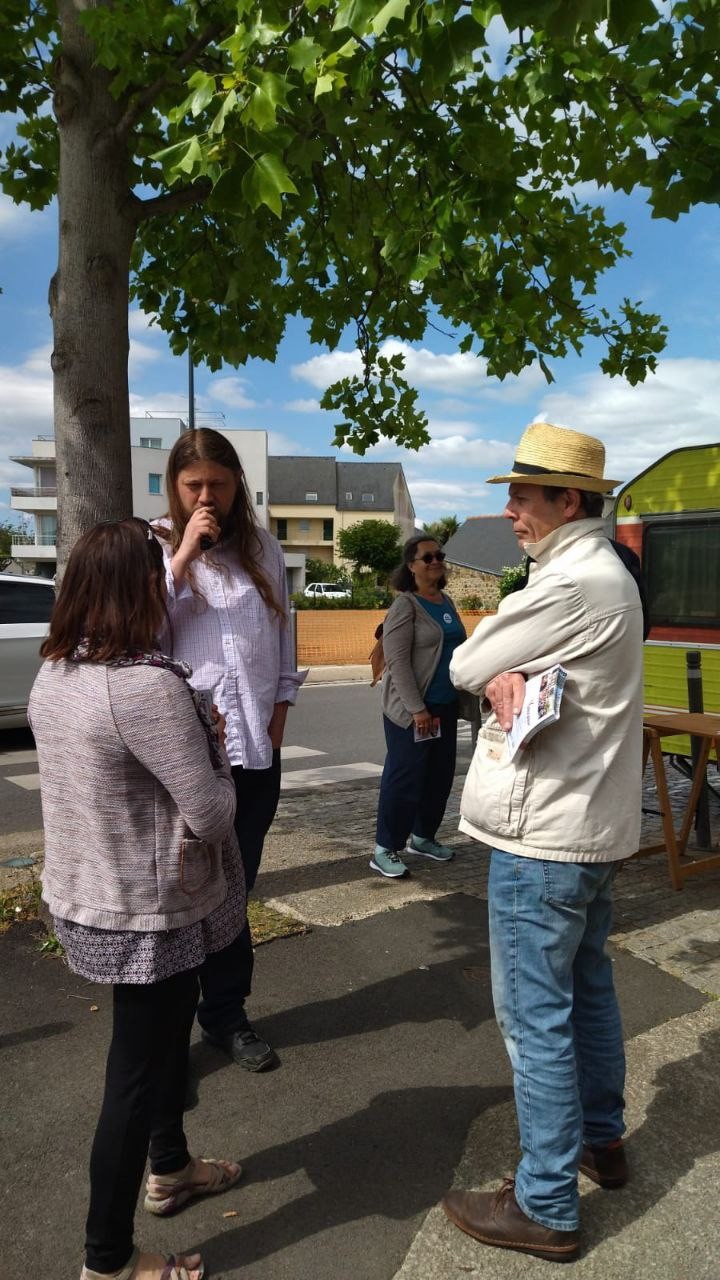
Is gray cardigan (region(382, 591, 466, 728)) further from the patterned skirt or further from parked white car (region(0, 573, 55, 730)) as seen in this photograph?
parked white car (region(0, 573, 55, 730))

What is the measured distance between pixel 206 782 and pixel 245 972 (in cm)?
152

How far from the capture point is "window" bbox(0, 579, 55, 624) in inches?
394

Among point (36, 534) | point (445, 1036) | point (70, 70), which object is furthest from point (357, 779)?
point (36, 534)

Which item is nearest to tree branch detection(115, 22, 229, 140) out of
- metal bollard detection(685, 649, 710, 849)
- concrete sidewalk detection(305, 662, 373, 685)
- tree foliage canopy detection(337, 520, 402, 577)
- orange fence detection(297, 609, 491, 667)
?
metal bollard detection(685, 649, 710, 849)

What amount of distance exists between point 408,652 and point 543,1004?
321cm

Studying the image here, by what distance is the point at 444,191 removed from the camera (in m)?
4.34

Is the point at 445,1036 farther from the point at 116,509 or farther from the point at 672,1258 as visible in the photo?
the point at 116,509

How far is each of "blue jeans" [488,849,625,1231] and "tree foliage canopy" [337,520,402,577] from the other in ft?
202

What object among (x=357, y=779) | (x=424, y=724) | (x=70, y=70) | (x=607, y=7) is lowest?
(x=357, y=779)

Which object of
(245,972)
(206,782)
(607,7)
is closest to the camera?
(206,782)

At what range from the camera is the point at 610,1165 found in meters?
2.56

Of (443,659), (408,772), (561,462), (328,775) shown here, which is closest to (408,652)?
(443,659)

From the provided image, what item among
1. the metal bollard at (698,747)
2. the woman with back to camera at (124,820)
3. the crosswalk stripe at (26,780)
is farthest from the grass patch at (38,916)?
the crosswalk stripe at (26,780)

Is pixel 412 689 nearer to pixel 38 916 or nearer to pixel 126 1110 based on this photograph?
pixel 38 916
